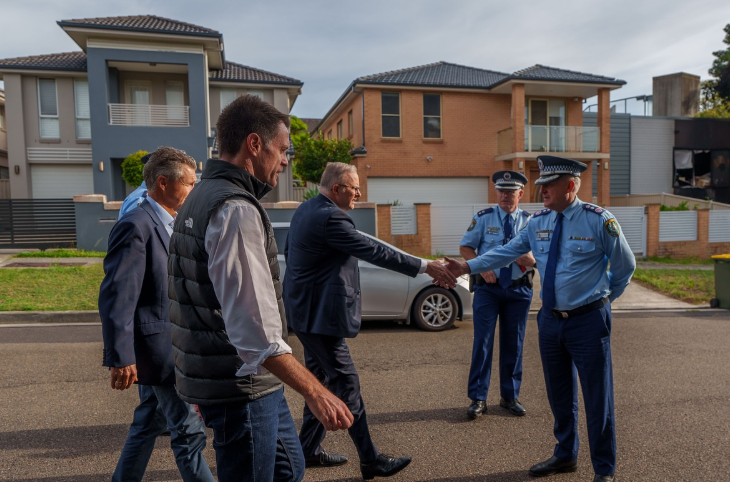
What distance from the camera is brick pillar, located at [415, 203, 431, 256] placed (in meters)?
16.5

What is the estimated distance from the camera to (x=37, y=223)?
1614 cm

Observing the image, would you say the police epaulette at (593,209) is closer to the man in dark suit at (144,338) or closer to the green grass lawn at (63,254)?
the man in dark suit at (144,338)

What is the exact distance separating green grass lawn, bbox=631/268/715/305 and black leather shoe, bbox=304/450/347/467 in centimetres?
958

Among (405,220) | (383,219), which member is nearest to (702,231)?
(405,220)

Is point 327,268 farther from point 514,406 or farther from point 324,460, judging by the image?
point 514,406

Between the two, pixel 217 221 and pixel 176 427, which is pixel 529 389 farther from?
pixel 217 221

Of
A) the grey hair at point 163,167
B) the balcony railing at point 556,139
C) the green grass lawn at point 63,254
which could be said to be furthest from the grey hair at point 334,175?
the balcony railing at point 556,139

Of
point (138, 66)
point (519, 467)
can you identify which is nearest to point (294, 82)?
point (138, 66)

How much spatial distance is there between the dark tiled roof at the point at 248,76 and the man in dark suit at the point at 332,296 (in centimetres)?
1909

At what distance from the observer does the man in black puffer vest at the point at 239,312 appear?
1865mm

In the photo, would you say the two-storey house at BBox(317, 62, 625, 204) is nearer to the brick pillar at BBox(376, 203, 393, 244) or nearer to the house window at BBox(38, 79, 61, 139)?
the brick pillar at BBox(376, 203, 393, 244)

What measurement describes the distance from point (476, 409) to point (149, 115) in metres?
18.9

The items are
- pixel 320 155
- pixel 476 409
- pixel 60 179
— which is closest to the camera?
pixel 476 409

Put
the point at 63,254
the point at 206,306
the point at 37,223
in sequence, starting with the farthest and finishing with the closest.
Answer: the point at 37,223 < the point at 63,254 < the point at 206,306
